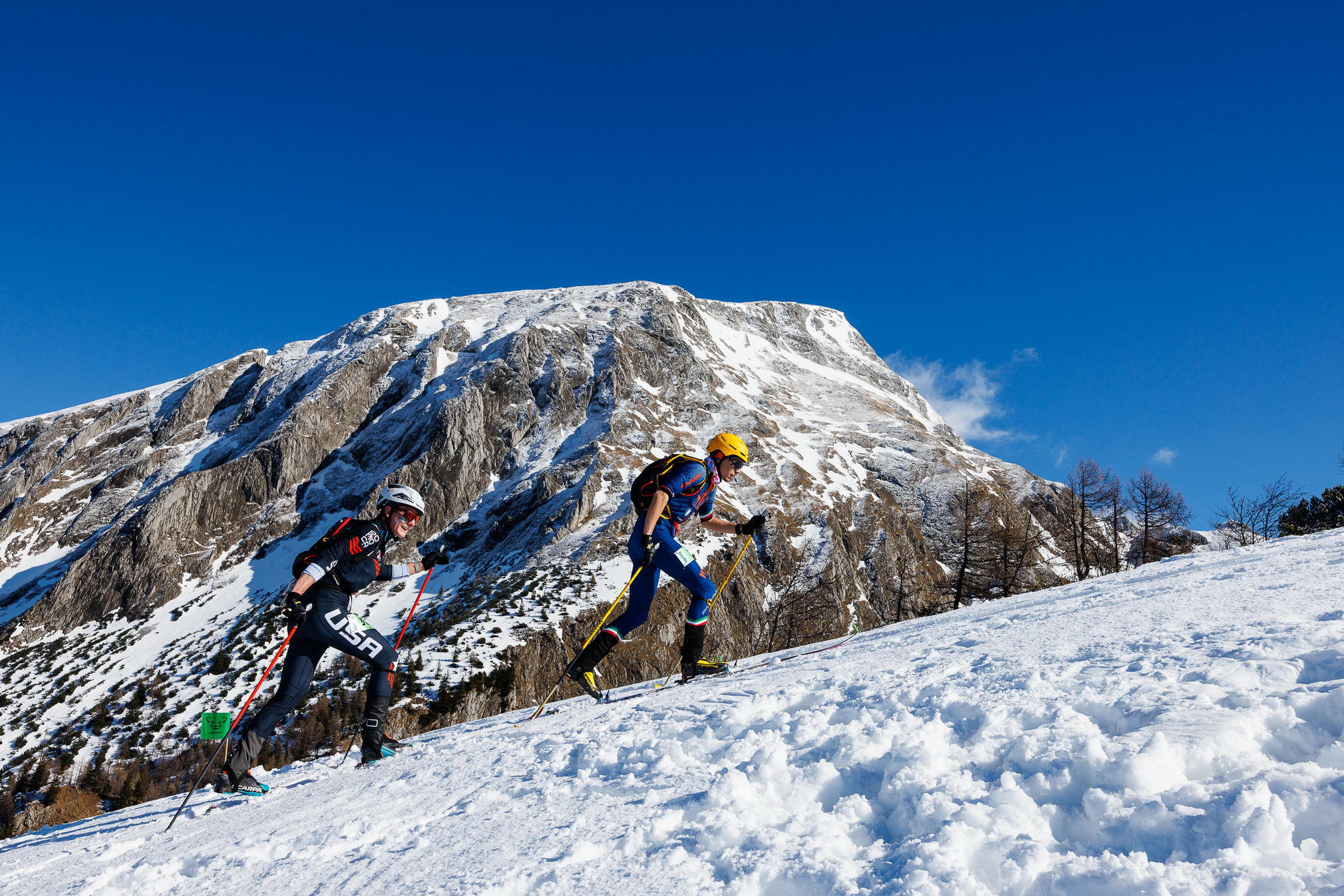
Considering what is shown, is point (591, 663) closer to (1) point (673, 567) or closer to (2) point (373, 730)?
(1) point (673, 567)

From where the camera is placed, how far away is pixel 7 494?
13388 cm

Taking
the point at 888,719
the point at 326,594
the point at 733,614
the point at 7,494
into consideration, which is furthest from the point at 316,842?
the point at 7,494

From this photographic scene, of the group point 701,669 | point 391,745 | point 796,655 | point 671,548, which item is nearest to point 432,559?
point 391,745

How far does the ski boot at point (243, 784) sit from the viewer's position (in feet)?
21.2

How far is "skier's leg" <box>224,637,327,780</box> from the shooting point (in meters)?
6.38

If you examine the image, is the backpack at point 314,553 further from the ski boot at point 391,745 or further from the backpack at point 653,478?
the backpack at point 653,478

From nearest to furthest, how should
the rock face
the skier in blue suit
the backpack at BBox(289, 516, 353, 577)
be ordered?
the backpack at BBox(289, 516, 353, 577), the skier in blue suit, the rock face

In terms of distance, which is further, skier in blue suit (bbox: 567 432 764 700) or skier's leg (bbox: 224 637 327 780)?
skier in blue suit (bbox: 567 432 764 700)

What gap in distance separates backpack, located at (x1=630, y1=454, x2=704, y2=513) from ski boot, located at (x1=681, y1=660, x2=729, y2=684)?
224 cm

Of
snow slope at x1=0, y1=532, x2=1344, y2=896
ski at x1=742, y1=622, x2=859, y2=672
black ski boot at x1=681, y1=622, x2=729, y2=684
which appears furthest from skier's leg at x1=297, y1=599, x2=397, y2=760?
ski at x1=742, y1=622, x2=859, y2=672

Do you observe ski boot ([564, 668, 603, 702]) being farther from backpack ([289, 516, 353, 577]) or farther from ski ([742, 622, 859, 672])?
backpack ([289, 516, 353, 577])

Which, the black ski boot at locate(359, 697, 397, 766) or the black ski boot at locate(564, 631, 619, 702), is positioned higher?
the black ski boot at locate(564, 631, 619, 702)

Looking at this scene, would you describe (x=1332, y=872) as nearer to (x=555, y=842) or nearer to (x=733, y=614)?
(x=555, y=842)

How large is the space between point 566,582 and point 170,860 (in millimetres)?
58254
